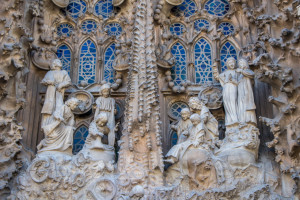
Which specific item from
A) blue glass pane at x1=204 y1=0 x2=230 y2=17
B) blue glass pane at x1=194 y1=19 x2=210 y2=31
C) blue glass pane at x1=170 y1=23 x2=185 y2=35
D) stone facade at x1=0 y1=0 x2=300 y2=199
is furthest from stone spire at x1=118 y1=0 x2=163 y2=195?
blue glass pane at x1=204 y1=0 x2=230 y2=17

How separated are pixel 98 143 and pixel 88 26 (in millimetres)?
3071

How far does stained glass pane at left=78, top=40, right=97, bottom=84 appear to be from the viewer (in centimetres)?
1253

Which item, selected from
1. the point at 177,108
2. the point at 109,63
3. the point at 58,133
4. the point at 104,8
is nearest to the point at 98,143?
the point at 58,133

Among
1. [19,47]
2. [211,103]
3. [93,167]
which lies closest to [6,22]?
[19,47]

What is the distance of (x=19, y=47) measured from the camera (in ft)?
36.2

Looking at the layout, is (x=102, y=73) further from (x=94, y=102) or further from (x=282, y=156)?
(x=282, y=156)

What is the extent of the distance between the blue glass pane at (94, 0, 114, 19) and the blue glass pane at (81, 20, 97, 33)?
219mm

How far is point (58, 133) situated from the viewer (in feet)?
36.1

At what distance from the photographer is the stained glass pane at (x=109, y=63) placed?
40.9ft

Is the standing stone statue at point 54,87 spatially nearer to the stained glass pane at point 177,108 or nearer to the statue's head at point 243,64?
the stained glass pane at point 177,108

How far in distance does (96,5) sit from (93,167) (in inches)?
154

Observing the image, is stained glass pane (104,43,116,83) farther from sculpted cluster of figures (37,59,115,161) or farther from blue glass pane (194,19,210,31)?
blue glass pane (194,19,210,31)

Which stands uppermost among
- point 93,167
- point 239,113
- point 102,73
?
point 102,73

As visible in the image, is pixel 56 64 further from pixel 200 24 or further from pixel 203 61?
pixel 200 24
